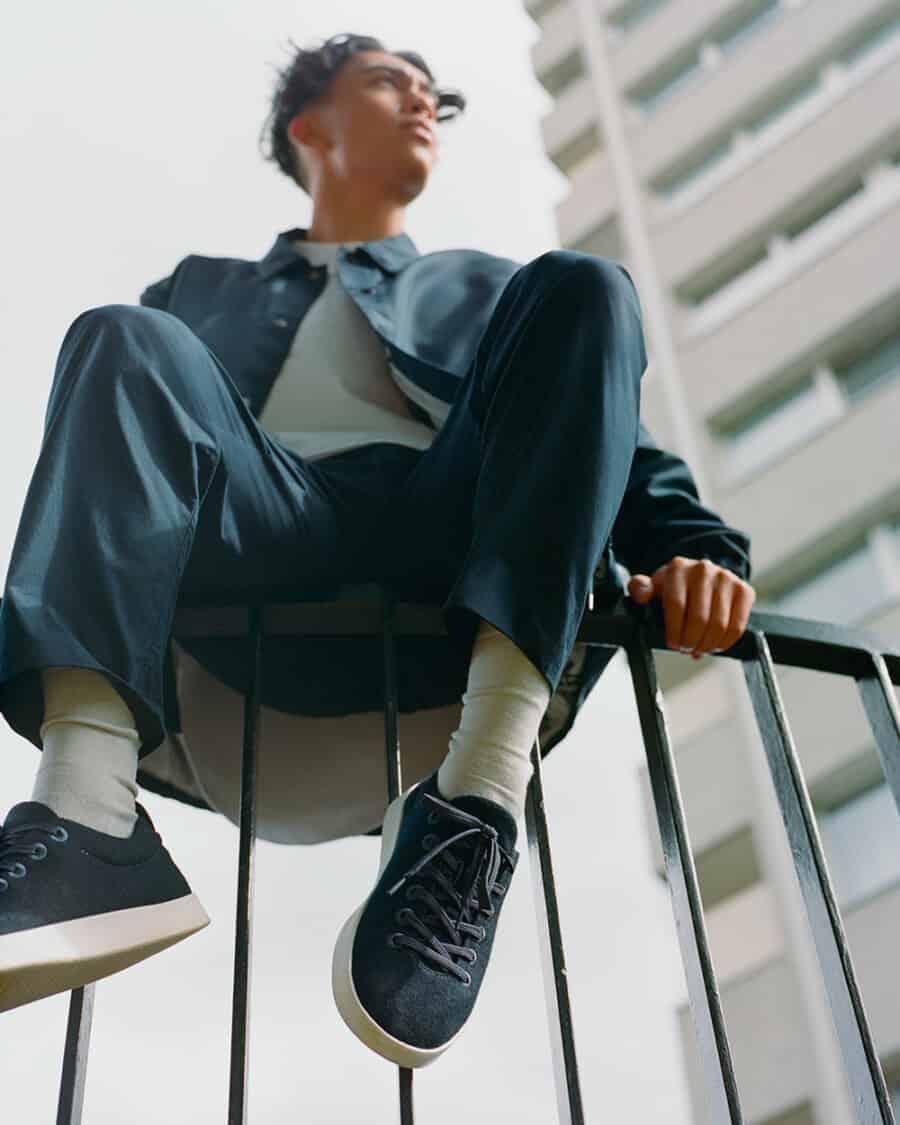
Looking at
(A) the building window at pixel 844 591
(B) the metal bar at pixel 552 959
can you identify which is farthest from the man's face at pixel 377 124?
(A) the building window at pixel 844 591

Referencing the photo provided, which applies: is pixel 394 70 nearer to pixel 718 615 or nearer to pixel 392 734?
pixel 718 615

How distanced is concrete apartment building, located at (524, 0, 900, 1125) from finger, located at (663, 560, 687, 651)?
288 inches

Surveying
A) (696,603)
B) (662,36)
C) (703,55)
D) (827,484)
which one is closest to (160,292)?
(696,603)

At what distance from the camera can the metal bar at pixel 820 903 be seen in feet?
4.07

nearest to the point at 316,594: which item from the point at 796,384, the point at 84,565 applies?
the point at 84,565

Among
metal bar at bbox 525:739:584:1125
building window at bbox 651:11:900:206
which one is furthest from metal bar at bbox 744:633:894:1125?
building window at bbox 651:11:900:206

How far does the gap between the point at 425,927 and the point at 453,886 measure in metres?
0.04

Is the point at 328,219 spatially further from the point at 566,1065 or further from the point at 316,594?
the point at 566,1065

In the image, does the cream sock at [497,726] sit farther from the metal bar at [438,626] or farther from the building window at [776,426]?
the building window at [776,426]

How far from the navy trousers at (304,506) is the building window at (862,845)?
7.58 metres

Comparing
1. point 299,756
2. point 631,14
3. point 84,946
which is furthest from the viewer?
point 631,14

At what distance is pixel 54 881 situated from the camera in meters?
1.02

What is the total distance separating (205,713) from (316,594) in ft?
0.64

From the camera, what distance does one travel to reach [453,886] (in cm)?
112
